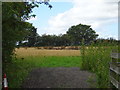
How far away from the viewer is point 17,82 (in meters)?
9.25

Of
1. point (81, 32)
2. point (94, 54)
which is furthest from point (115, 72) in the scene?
point (81, 32)

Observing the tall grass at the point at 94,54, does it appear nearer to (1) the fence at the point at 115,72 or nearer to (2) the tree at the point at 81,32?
(1) the fence at the point at 115,72

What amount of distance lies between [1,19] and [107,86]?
144 inches

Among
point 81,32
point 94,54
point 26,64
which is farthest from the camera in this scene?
point 81,32

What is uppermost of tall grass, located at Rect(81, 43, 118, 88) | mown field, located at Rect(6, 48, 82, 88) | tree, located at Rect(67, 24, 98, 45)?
tree, located at Rect(67, 24, 98, 45)

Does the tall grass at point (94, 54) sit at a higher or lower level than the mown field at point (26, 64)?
higher

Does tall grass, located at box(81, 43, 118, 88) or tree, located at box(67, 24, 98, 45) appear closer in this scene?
tall grass, located at box(81, 43, 118, 88)

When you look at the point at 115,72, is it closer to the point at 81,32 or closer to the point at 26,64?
the point at 26,64

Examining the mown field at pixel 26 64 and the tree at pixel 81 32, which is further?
the tree at pixel 81 32

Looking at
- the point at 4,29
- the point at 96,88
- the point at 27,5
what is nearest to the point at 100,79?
the point at 96,88

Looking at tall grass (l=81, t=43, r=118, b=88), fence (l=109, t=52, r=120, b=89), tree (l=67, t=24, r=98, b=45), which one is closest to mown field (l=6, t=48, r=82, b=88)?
tall grass (l=81, t=43, r=118, b=88)

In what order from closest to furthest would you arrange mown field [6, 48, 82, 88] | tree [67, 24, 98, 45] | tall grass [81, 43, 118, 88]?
mown field [6, 48, 82, 88], tall grass [81, 43, 118, 88], tree [67, 24, 98, 45]

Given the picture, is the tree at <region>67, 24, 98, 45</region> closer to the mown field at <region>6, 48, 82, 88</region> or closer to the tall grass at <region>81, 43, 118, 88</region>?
the mown field at <region>6, 48, 82, 88</region>

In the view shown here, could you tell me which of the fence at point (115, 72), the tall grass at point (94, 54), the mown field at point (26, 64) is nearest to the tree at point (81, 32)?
the mown field at point (26, 64)
